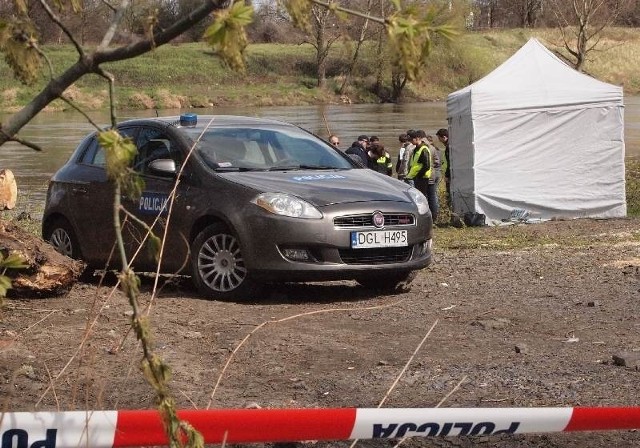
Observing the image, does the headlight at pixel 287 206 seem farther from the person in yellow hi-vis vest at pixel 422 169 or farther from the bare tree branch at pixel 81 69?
the person in yellow hi-vis vest at pixel 422 169

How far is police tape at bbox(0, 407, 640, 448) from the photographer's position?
3.20m

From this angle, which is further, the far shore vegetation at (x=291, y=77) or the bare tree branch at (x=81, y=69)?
the far shore vegetation at (x=291, y=77)

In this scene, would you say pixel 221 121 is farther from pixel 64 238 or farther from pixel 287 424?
pixel 287 424

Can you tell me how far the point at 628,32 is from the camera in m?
80.8

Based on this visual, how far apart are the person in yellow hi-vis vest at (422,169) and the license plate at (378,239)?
8.89 m

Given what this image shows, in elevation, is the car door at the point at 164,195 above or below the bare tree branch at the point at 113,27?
below

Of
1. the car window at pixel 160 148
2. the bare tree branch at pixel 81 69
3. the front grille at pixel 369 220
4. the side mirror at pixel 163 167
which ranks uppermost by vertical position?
the bare tree branch at pixel 81 69

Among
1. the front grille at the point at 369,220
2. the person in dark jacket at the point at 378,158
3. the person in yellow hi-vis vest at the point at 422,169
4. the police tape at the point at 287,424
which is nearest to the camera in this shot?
the police tape at the point at 287,424

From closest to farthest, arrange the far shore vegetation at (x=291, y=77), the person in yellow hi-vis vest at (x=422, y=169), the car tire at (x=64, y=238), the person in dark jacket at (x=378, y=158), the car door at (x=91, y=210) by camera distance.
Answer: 1. the car door at (x=91, y=210)
2. the car tire at (x=64, y=238)
3. the person in yellow hi-vis vest at (x=422, y=169)
4. the person in dark jacket at (x=378, y=158)
5. the far shore vegetation at (x=291, y=77)

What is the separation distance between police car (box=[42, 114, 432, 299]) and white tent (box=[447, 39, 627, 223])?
814cm

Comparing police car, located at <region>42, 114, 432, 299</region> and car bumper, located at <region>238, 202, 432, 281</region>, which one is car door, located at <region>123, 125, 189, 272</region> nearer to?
police car, located at <region>42, 114, 432, 299</region>

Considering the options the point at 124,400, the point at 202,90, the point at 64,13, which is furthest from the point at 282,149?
the point at 202,90

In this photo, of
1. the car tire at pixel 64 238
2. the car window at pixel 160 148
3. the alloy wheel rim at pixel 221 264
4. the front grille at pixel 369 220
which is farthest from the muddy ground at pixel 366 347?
the car window at pixel 160 148

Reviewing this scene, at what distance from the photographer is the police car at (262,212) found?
909 centimetres
